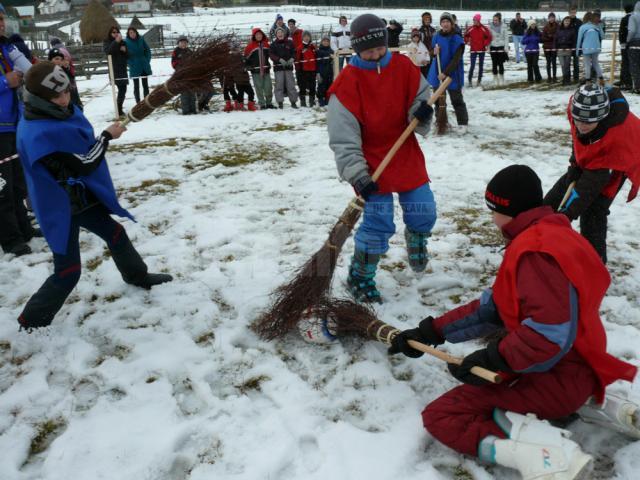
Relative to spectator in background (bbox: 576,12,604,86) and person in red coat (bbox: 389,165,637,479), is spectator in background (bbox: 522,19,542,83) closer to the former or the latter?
spectator in background (bbox: 576,12,604,86)

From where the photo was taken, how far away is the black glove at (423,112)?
318 cm

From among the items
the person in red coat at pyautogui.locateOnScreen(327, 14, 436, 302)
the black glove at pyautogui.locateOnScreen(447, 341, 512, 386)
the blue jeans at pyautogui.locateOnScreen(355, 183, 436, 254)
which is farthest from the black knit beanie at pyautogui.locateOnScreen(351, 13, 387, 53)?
the black glove at pyautogui.locateOnScreen(447, 341, 512, 386)

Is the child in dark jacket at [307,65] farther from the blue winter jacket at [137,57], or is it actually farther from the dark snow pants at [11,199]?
the dark snow pants at [11,199]

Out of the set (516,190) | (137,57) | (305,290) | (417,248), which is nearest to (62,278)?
(305,290)

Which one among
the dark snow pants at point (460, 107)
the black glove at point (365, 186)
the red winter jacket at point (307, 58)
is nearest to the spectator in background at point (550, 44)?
the dark snow pants at point (460, 107)

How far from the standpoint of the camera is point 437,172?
6223 millimetres

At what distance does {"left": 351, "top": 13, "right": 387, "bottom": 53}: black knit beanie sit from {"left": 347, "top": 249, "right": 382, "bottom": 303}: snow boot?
134 cm

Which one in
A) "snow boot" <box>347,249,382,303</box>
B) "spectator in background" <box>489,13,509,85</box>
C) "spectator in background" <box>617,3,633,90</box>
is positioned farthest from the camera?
"spectator in background" <box>489,13,509,85</box>

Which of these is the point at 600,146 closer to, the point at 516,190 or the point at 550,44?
the point at 516,190

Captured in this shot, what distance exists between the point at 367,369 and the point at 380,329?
238mm

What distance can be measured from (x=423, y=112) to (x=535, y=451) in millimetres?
2012

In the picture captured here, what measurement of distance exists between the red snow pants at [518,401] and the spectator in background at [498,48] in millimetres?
11744

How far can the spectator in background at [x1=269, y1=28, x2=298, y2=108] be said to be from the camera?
34.7ft

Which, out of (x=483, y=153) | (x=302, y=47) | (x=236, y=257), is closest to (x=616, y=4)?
(x=302, y=47)
